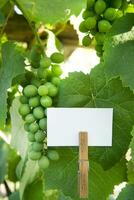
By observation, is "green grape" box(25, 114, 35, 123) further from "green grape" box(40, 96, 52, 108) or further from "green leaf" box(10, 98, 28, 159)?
"green leaf" box(10, 98, 28, 159)

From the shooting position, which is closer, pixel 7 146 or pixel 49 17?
pixel 49 17

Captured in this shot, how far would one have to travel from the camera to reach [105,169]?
2.91ft

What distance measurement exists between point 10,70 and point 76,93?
12 centimetres

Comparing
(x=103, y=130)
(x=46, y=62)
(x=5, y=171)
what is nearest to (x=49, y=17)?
(x=46, y=62)

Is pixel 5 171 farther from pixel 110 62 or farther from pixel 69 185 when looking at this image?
pixel 110 62

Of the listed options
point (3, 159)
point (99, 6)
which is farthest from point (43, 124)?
point (3, 159)

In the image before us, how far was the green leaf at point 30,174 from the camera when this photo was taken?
1082mm

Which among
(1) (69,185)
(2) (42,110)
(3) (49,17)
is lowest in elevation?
(1) (69,185)

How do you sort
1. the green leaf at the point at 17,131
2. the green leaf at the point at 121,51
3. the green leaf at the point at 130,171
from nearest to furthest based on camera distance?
the green leaf at the point at 121,51 < the green leaf at the point at 130,171 < the green leaf at the point at 17,131

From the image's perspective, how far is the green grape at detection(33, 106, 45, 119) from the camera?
2.70ft

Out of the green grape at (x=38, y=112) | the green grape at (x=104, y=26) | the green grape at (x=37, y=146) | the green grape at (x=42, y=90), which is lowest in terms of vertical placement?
the green grape at (x=37, y=146)

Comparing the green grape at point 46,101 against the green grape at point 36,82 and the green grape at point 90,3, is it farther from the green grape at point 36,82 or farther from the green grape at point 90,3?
the green grape at point 90,3

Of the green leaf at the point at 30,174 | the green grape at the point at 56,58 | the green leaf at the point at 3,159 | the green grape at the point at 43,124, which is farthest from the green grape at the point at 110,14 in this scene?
the green leaf at the point at 3,159

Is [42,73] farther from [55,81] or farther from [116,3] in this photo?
[116,3]
